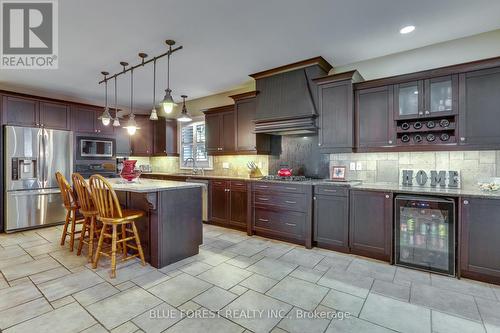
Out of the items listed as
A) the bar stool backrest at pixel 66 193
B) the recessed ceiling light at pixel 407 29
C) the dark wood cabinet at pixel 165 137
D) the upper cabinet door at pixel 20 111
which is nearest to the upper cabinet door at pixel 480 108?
the recessed ceiling light at pixel 407 29

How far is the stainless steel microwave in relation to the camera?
5.29 m

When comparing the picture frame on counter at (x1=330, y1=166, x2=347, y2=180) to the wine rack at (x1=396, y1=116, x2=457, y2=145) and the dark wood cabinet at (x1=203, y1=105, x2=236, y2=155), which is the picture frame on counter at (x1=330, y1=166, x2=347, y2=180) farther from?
the dark wood cabinet at (x1=203, y1=105, x2=236, y2=155)

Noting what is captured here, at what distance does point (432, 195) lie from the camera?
9.20ft

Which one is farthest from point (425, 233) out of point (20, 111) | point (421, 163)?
point (20, 111)

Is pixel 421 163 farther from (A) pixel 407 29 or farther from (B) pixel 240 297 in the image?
(B) pixel 240 297

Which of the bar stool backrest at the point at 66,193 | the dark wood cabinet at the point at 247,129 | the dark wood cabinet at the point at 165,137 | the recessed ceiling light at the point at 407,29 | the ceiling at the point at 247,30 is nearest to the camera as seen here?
the ceiling at the point at 247,30

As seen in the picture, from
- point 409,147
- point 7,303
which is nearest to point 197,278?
point 7,303

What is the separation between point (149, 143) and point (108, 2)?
4.40 m

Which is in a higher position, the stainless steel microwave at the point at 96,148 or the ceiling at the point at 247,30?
the ceiling at the point at 247,30

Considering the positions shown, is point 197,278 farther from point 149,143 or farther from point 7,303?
point 149,143

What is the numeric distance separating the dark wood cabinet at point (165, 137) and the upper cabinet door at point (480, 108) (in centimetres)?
547

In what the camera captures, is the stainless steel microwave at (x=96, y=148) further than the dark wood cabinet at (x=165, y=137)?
No

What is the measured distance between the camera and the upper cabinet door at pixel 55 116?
191 inches

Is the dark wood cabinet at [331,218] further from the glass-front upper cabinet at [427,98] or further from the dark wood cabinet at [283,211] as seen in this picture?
the glass-front upper cabinet at [427,98]
